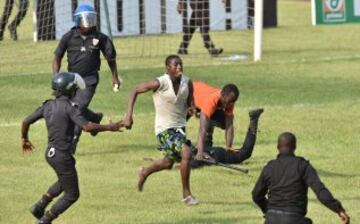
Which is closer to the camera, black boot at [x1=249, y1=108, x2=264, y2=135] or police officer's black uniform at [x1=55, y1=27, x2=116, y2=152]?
black boot at [x1=249, y1=108, x2=264, y2=135]

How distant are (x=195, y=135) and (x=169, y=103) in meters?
5.38

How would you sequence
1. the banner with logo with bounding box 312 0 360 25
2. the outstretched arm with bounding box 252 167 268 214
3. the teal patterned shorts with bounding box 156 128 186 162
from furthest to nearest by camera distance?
the banner with logo with bounding box 312 0 360 25
the teal patterned shorts with bounding box 156 128 186 162
the outstretched arm with bounding box 252 167 268 214

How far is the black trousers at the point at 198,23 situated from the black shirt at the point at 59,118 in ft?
57.4

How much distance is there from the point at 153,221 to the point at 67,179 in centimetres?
147

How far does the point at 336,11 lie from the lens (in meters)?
31.7

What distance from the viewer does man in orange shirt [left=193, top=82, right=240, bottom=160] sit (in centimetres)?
1616

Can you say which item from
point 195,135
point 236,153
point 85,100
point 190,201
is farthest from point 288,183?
point 195,135

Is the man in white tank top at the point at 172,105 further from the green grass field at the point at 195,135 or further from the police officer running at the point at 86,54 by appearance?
the police officer running at the point at 86,54

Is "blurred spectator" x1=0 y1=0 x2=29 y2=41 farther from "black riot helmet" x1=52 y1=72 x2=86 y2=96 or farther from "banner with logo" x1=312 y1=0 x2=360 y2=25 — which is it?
"black riot helmet" x1=52 y1=72 x2=86 y2=96

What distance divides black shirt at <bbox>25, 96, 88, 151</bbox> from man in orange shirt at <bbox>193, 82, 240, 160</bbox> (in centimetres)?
271

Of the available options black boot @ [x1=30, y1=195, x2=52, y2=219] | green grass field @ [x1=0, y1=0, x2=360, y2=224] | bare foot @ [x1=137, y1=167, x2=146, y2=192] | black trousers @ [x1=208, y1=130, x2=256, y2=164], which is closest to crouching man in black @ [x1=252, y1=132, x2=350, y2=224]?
green grass field @ [x1=0, y1=0, x2=360, y2=224]

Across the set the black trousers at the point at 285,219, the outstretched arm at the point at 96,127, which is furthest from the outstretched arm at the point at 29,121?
the black trousers at the point at 285,219

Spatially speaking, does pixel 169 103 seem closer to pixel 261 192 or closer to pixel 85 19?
pixel 85 19

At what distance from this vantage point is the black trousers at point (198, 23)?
30572 millimetres
